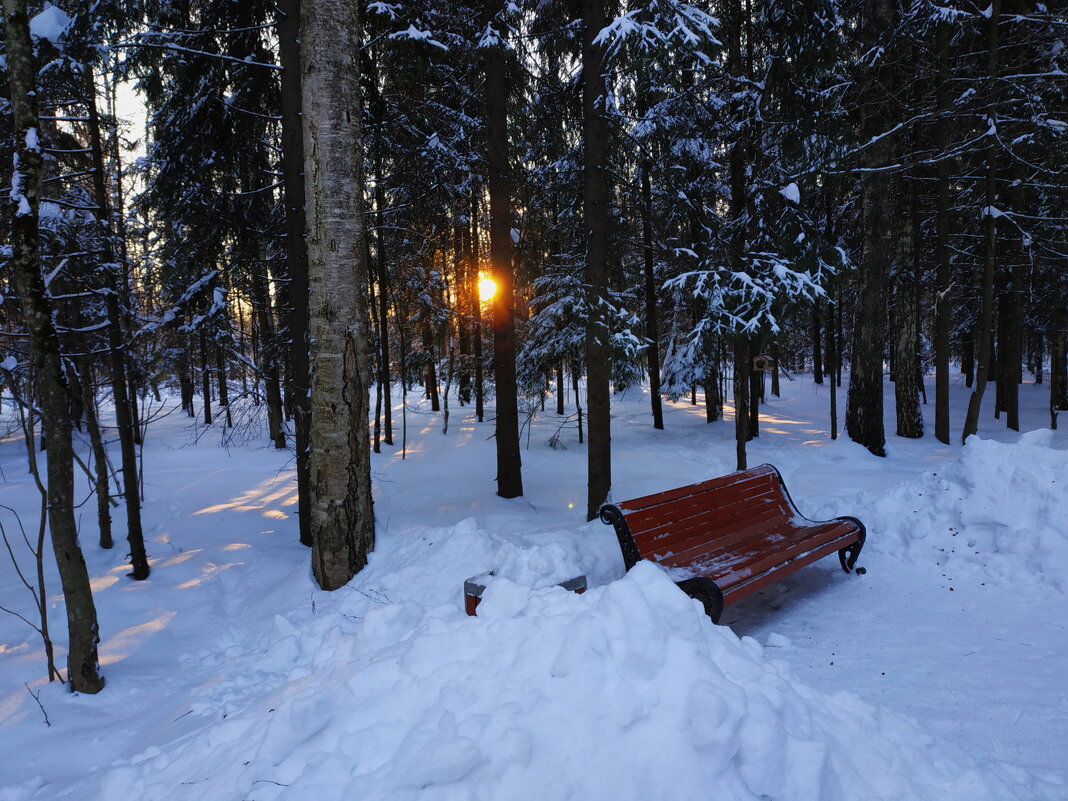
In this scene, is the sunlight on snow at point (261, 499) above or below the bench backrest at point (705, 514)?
below

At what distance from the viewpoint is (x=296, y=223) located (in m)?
6.96

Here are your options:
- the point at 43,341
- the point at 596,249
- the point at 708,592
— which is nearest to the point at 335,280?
the point at 43,341

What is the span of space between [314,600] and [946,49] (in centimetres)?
1385

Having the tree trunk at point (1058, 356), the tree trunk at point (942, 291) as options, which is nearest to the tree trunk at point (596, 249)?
the tree trunk at point (942, 291)

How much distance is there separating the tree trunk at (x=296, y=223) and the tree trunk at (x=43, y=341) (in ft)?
7.67

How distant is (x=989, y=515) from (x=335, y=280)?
6556 mm

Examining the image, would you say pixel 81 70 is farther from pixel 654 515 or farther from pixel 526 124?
pixel 654 515

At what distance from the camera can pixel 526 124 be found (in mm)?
9758

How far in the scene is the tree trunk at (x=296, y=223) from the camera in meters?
6.40

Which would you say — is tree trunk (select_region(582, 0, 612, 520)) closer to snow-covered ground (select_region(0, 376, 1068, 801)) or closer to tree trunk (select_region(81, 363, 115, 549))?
snow-covered ground (select_region(0, 376, 1068, 801))

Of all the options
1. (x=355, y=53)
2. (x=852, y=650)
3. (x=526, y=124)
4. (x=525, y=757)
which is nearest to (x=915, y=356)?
(x=526, y=124)

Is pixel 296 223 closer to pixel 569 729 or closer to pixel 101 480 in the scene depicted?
pixel 101 480

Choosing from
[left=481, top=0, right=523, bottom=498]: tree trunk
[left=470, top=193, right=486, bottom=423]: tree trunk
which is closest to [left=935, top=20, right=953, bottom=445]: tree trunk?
[left=481, top=0, right=523, bottom=498]: tree trunk

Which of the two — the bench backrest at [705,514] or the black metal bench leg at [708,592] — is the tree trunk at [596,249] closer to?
the bench backrest at [705,514]
